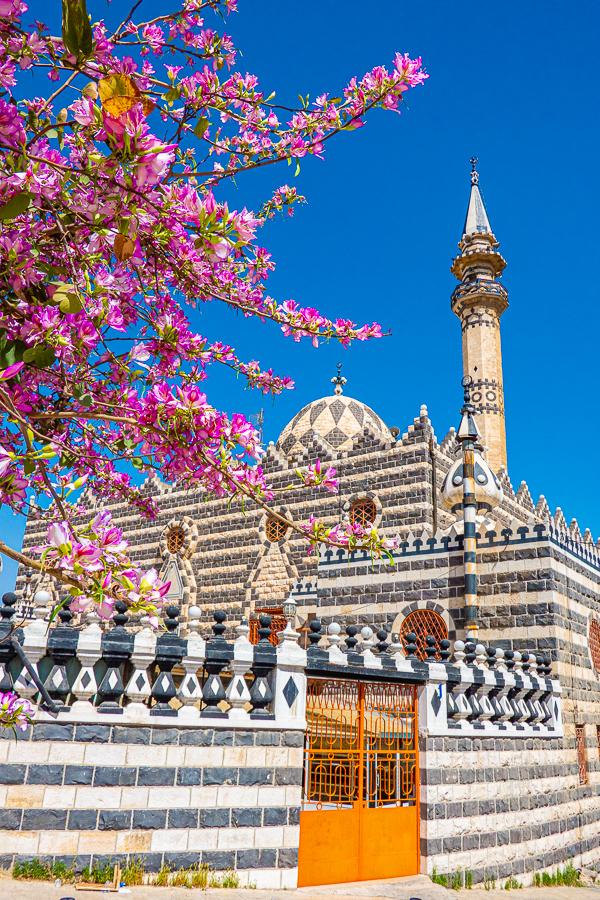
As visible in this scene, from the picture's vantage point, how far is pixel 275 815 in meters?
6.86

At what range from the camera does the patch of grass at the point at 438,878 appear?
8.09 metres

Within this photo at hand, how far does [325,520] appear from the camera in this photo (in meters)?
19.8

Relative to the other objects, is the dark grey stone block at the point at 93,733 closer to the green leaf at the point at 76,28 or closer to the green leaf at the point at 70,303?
the green leaf at the point at 70,303

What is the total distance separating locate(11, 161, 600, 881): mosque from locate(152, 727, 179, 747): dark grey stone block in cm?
106

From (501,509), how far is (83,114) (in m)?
19.2

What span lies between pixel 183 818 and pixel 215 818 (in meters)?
0.34

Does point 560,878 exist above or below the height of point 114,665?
below

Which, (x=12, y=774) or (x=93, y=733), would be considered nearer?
(x=12, y=774)

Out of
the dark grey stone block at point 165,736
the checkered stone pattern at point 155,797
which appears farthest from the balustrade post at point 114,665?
the dark grey stone block at point 165,736

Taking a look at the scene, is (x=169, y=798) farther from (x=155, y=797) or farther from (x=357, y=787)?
(x=357, y=787)

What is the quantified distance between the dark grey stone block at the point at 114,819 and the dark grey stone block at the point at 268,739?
1407 mm

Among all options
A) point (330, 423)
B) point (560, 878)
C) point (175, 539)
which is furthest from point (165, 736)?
point (330, 423)

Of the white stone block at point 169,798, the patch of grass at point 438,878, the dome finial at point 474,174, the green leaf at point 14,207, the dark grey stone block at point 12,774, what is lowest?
the patch of grass at point 438,878

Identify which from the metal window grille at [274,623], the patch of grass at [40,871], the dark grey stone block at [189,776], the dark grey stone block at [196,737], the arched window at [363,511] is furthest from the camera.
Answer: the metal window grille at [274,623]
